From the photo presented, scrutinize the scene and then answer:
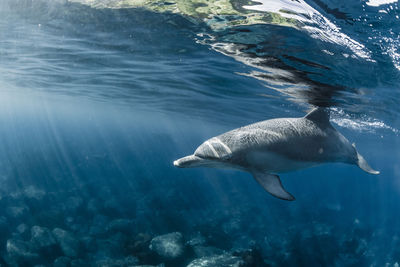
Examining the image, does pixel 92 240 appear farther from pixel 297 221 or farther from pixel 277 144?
pixel 297 221

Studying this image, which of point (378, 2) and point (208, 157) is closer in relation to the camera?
point (208, 157)

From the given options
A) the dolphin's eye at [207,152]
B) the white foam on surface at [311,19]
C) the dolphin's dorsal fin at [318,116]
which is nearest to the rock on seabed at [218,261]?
the dolphin's dorsal fin at [318,116]

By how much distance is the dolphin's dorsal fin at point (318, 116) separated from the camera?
5.28 metres

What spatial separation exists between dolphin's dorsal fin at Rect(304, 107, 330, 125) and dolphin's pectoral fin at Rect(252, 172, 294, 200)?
82.3 inches

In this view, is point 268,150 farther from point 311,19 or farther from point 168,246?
point 168,246

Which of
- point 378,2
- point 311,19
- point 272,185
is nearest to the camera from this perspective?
point 272,185

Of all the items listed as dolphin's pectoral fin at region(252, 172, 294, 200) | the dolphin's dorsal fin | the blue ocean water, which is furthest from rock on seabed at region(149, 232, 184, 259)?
the dolphin's dorsal fin

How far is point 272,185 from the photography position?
371 centimetres

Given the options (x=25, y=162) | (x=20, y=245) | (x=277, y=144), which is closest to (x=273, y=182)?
(x=277, y=144)

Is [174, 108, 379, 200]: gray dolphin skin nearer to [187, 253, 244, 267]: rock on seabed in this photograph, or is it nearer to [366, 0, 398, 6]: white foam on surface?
[366, 0, 398, 6]: white foam on surface

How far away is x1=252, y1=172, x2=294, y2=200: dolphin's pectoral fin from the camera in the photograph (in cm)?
351

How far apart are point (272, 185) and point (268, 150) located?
0.62m

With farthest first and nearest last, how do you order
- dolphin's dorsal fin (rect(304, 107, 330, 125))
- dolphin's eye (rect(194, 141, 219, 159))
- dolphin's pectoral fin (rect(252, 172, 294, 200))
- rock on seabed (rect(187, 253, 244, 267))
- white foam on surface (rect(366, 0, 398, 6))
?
rock on seabed (rect(187, 253, 244, 267))
dolphin's dorsal fin (rect(304, 107, 330, 125))
white foam on surface (rect(366, 0, 398, 6))
dolphin's eye (rect(194, 141, 219, 159))
dolphin's pectoral fin (rect(252, 172, 294, 200))

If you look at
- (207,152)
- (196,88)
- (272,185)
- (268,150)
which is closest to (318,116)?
(268,150)
